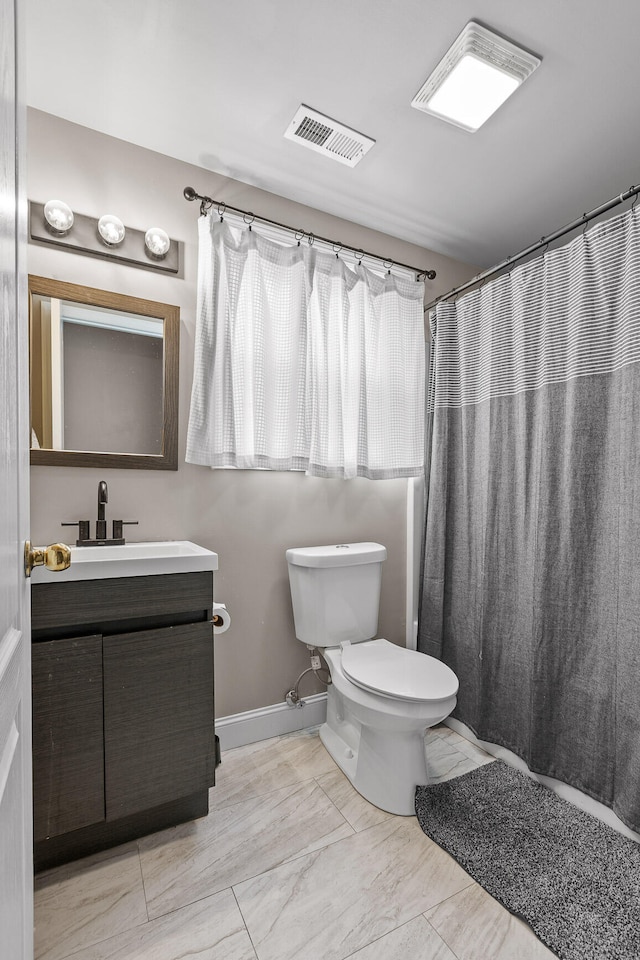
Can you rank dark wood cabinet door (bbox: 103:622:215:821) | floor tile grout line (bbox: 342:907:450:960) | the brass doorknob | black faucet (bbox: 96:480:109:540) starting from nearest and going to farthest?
the brass doorknob < floor tile grout line (bbox: 342:907:450:960) < dark wood cabinet door (bbox: 103:622:215:821) < black faucet (bbox: 96:480:109:540)

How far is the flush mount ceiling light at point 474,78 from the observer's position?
4.44 ft

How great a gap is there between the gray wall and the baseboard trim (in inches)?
1.6

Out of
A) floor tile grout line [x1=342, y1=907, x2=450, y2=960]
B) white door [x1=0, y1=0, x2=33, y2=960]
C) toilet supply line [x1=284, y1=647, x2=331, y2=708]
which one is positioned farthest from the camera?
toilet supply line [x1=284, y1=647, x2=331, y2=708]

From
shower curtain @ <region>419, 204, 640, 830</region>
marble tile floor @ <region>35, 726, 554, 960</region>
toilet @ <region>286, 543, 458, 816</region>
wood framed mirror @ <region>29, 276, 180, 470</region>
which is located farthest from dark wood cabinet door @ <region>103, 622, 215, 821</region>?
shower curtain @ <region>419, 204, 640, 830</region>

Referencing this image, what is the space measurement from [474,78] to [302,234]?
0.85 m

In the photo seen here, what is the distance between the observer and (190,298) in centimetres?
190

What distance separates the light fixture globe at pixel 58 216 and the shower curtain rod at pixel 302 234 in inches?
17.0

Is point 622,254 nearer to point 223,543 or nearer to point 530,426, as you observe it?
point 530,426

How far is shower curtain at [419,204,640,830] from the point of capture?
5.17 ft

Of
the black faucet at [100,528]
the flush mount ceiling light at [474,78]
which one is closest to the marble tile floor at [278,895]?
the black faucet at [100,528]

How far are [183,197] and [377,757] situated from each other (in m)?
2.27

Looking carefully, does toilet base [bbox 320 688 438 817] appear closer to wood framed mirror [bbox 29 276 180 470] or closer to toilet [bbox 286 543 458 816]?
toilet [bbox 286 543 458 816]

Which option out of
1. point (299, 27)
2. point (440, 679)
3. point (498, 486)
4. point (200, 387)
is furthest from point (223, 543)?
point (299, 27)

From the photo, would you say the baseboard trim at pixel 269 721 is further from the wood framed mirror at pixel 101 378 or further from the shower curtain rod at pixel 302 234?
the shower curtain rod at pixel 302 234
